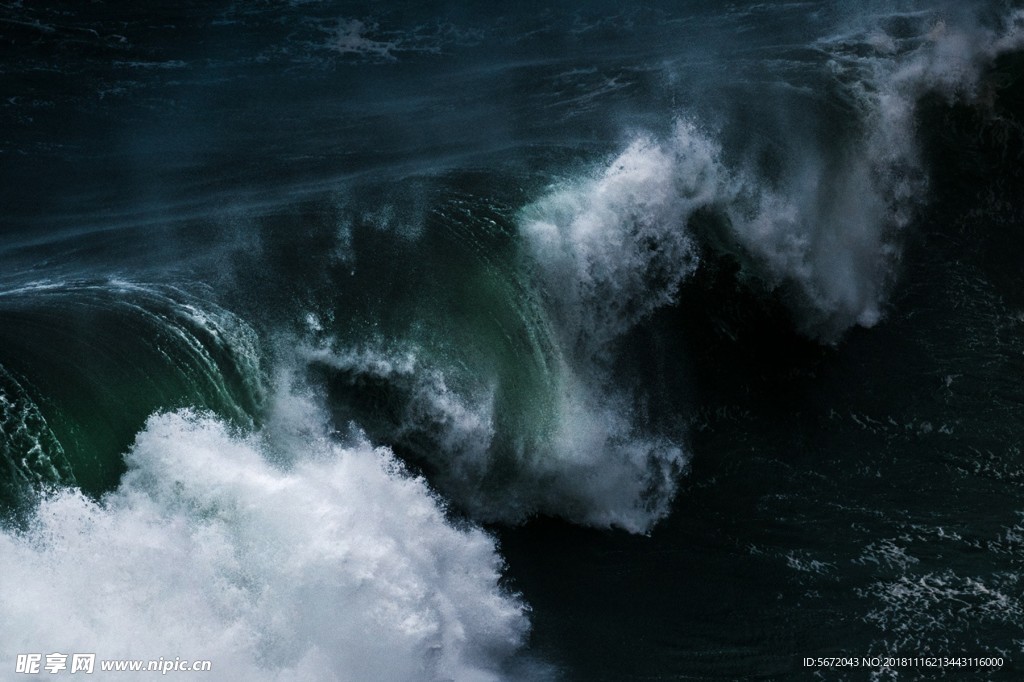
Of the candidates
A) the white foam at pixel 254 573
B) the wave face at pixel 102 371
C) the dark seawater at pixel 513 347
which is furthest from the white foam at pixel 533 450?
the wave face at pixel 102 371

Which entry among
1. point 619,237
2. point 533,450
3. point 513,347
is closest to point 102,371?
point 513,347

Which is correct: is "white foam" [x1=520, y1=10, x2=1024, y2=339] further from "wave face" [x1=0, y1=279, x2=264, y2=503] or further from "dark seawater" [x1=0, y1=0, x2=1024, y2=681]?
"wave face" [x1=0, y1=279, x2=264, y2=503]

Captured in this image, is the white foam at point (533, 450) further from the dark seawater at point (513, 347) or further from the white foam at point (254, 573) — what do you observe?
the white foam at point (254, 573)

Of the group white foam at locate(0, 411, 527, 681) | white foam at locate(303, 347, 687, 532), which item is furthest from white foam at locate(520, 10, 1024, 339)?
white foam at locate(0, 411, 527, 681)

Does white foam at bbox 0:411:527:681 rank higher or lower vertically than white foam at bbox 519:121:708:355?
lower

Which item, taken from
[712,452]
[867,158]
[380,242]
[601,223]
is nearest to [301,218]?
[380,242]

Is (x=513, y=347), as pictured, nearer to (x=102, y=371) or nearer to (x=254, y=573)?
(x=254, y=573)

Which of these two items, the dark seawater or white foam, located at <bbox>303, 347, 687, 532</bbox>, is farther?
white foam, located at <bbox>303, 347, 687, 532</bbox>
